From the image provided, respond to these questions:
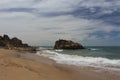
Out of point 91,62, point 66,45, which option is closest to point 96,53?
point 91,62

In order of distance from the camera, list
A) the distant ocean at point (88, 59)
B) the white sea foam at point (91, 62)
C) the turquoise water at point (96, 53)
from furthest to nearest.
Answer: the turquoise water at point (96, 53) < the distant ocean at point (88, 59) < the white sea foam at point (91, 62)

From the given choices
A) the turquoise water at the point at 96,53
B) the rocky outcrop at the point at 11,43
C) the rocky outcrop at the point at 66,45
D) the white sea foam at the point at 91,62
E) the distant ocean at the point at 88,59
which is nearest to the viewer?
the white sea foam at the point at 91,62

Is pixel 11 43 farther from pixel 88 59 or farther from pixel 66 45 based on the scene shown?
pixel 88 59

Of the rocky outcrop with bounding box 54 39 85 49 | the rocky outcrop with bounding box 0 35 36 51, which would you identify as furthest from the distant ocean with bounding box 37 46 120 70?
the rocky outcrop with bounding box 54 39 85 49

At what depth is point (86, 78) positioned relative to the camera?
10.2 meters

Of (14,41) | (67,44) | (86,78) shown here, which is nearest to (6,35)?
(14,41)

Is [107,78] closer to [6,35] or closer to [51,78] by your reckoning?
[51,78]

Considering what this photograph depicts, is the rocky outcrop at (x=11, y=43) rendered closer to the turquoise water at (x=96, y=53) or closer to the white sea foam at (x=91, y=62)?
the turquoise water at (x=96, y=53)

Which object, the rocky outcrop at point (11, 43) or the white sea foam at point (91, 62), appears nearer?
the white sea foam at point (91, 62)

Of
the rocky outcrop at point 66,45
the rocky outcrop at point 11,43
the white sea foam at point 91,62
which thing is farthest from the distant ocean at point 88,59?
the rocky outcrop at point 66,45

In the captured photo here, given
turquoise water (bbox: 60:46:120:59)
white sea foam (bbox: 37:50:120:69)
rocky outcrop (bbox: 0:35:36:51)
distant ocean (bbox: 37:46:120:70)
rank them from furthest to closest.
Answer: rocky outcrop (bbox: 0:35:36:51)
turquoise water (bbox: 60:46:120:59)
distant ocean (bbox: 37:46:120:70)
white sea foam (bbox: 37:50:120:69)

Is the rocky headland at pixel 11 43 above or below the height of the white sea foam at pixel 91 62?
above

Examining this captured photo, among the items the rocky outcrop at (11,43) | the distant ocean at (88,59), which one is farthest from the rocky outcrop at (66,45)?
A: the distant ocean at (88,59)

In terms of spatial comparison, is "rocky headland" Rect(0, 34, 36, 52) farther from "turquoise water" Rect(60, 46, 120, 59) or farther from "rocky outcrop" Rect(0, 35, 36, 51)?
"turquoise water" Rect(60, 46, 120, 59)
